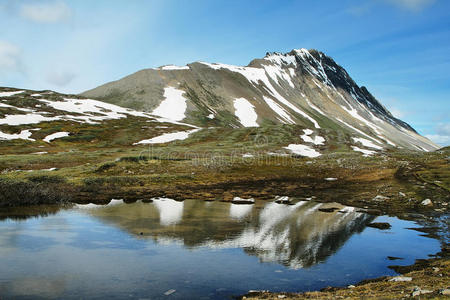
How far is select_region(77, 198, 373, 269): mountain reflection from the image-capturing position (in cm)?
2162

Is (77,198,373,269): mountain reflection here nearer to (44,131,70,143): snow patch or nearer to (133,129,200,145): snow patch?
(133,129,200,145): snow patch

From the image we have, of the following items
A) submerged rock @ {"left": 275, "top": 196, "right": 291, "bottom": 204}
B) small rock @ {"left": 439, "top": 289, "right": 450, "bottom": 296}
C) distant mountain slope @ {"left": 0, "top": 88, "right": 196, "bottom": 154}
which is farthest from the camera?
distant mountain slope @ {"left": 0, "top": 88, "right": 196, "bottom": 154}

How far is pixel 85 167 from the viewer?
57.7m

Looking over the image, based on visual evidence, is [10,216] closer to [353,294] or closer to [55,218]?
[55,218]

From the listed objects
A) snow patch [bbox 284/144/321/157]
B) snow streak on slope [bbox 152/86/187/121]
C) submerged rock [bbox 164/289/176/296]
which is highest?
snow streak on slope [bbox 152/86/187/121]

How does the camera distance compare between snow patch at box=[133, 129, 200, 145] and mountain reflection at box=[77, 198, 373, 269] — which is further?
snow patch at box=[133, 129, 200, 145]

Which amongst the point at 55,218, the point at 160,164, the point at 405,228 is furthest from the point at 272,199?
the point at 160,164

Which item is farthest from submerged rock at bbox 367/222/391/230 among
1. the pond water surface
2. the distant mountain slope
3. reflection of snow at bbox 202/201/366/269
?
the distant mountain slope

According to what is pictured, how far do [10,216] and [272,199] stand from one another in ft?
86.5

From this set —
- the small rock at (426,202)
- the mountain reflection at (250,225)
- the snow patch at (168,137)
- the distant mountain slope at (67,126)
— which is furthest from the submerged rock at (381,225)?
the snow patch at (168,137)

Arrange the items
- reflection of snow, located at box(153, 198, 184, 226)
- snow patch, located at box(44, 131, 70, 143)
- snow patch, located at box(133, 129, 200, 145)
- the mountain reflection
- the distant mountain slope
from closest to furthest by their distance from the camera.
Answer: the mountain reflection
reflection of snow, located at box(153, 198, 184, 226)
the distant mountain slope
snow patch, located at box(44, 131, 70, 143)
snow patch, located at box(133, 129, 200, 145)

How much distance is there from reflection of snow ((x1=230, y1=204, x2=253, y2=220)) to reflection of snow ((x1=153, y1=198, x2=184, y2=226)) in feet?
16.1

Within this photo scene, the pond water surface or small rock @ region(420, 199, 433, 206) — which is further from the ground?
small rock @ region(420, 199, 433, 206)

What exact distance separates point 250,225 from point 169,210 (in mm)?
9308
